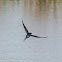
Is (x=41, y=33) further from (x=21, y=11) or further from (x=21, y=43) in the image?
(x=21, y=11)

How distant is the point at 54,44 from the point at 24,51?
4.56ft

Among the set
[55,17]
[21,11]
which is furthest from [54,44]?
[21,11]

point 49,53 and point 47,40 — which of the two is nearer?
point 49,53

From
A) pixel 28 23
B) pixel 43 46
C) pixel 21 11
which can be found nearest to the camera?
pixel 43 46

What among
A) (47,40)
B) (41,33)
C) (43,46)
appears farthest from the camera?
(41,33)

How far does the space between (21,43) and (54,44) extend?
3.88 feet

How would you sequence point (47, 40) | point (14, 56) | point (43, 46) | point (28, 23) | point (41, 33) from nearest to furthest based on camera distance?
point (14, 56)
point (43, 46)
point (47, 40)
point (41, 33)
point (28, 23)

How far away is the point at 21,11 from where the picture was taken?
2477 cm

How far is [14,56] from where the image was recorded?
13555 millimetres

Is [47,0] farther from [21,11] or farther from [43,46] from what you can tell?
[43,46]

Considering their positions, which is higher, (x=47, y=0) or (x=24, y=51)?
(x=24, y=51)

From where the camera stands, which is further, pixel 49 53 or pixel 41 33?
pixel 41 33

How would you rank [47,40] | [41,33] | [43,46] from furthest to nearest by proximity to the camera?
[41,33] → [47,40] → [43,46]

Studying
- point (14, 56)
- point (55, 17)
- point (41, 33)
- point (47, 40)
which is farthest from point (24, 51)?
point (55, 17)
